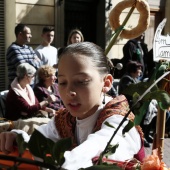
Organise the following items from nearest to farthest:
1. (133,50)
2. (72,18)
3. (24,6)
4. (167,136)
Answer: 1. (167,136)
2. (133,50)
3. (24,6)
4. (72,18)

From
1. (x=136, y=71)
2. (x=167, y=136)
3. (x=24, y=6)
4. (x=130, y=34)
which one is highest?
(x=24, y=6)

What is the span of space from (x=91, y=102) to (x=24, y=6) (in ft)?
22.6

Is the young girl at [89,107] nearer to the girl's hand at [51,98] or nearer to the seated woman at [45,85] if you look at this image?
the girl's hand at [51,98]

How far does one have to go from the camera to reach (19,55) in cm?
509

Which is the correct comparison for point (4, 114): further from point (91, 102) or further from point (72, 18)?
point (72, 18)

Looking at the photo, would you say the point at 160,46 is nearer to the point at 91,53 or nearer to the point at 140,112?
the point at 91,53

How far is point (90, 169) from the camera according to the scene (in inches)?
24.9

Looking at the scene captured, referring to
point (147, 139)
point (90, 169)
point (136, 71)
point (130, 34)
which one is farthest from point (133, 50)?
point (90, 169)

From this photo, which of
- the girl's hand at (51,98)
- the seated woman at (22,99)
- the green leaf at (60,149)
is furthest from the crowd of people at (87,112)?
the girl's hand at (51,98)

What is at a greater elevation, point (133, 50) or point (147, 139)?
point (133, 50)

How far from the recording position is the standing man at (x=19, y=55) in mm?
5074

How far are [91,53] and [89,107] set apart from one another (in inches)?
7.8

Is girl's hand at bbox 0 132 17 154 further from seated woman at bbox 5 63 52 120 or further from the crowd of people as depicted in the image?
seated woman at bbox 5 63 52 120

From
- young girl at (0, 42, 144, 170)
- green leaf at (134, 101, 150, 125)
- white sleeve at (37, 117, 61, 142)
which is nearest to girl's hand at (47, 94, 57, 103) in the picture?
white sleeve at (37, 117, 61, 142)
